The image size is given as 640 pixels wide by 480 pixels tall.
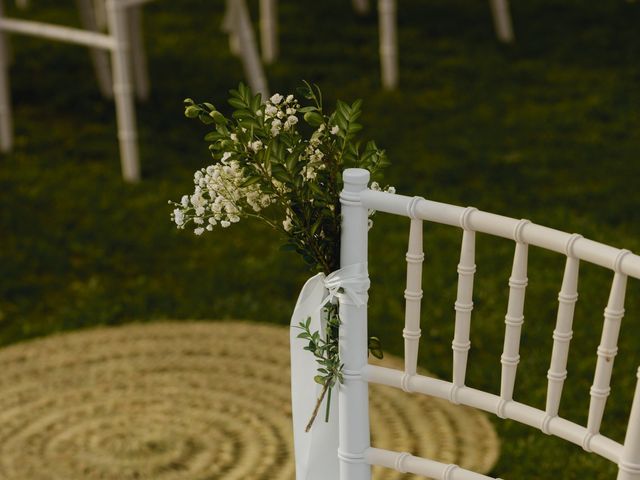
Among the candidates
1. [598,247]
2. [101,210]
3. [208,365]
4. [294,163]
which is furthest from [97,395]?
[598,247]

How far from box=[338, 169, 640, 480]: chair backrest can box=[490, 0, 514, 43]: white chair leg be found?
329 centimetres

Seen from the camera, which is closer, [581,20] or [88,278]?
[88,278]

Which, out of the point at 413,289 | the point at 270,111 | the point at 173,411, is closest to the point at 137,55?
the point at 173,411

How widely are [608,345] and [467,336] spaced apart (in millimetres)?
201

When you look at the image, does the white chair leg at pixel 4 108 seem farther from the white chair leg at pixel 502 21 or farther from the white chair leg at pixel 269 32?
the white chair leg at pixel 502 21

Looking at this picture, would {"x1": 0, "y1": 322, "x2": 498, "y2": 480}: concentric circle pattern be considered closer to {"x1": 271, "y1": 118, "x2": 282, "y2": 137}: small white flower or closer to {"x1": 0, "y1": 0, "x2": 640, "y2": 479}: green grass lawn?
{"x1": 0, "y1": 0, "x2": 640, "y2": 479}: green grass lawn

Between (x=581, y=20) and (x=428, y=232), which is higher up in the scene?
(x=581, y=20)

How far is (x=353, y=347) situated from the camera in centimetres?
135

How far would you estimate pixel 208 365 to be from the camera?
7.99 feet

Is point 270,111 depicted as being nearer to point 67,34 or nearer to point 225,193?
point 225,193

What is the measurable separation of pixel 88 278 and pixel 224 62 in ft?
5.40

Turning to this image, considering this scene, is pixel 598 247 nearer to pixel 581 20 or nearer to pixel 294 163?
pixel 294 163

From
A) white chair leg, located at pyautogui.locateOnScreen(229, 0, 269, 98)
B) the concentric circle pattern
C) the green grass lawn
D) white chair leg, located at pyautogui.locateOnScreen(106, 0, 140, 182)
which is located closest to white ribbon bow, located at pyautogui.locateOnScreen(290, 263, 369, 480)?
the concentric circle pattern

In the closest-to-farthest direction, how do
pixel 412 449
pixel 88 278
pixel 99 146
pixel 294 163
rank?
pixel 294 163
pixel 412 449
pixel 88 278
pixel 99 146
